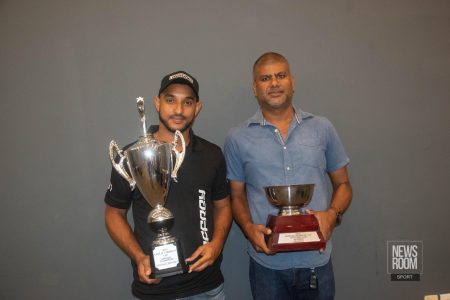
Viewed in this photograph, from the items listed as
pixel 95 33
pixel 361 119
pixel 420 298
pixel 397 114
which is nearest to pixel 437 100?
pixel 397 114

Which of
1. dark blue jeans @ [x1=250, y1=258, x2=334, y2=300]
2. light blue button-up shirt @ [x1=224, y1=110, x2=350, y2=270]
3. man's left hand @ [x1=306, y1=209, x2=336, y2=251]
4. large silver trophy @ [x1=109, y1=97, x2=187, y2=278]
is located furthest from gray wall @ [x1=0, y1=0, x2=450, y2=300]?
large silver trophy @ [x1=109, y1=97, x2=187, y2=278]

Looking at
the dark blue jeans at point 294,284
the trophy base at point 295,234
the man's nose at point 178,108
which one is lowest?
the dark blue jeans at point 294,284

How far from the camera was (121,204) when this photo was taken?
1.49 metres

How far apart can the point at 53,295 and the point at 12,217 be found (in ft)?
1.71

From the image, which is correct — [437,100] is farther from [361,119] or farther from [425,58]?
[361,119]

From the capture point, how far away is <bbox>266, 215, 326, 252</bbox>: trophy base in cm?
143

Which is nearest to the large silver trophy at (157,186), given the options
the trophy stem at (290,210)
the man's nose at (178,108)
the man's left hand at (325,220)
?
the man's nose at (178,108)

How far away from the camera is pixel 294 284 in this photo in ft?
5.10

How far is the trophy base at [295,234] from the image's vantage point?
1427 millimetres

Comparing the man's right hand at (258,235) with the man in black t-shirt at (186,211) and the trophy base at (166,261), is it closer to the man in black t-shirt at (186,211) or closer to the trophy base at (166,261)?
the man in black t-shirt at (186,211)

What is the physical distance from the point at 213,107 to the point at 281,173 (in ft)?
2.09

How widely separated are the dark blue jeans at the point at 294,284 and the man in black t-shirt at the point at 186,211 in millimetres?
224

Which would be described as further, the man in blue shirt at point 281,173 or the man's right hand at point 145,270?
the man in blue shirt at point 281,173

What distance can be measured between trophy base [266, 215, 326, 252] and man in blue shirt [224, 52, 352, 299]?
52 mm
